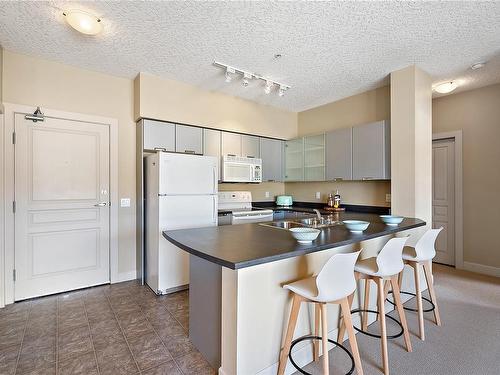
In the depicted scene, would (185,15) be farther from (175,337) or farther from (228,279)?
(175,337)

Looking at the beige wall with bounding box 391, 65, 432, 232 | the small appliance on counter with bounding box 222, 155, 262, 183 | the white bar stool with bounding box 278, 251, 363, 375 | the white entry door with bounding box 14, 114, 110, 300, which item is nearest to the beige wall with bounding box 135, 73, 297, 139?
the small appliance on counter with bounding box 222, 155, 262, 183

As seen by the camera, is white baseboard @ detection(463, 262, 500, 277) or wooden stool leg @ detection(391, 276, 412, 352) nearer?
wooden stool leg @ detection(391, 276, 412, 352)

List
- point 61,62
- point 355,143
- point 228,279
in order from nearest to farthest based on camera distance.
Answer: point 228,279 → point 61,62 → point 355,143

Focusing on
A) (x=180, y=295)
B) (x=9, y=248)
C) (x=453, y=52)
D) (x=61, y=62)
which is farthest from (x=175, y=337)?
(x=453, y=52)

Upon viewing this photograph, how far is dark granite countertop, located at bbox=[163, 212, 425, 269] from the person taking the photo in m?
1.36

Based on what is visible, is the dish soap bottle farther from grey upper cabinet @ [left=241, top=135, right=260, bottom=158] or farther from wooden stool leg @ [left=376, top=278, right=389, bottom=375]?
wooden stool leg @ [left=376, top=278, right=389, bottom=375]

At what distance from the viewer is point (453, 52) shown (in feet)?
9.11

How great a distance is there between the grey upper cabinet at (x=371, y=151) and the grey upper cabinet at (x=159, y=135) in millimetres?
2548

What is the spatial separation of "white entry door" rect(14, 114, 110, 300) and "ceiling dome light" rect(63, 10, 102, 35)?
3.99 feet

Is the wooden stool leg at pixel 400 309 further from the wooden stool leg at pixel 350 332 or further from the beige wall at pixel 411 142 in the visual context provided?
the beige wall at pixel 411 142

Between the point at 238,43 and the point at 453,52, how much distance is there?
2.22 m

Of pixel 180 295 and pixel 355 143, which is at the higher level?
pixel 355 143

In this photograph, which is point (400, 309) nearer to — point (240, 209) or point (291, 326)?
point (291, 326)

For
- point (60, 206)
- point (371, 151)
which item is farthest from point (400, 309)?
point (60, 206)
